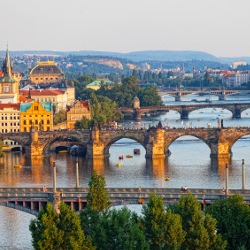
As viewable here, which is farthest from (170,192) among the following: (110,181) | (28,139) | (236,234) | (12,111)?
(12,111)

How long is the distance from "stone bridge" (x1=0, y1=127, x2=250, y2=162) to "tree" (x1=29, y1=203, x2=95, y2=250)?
94.5 ft

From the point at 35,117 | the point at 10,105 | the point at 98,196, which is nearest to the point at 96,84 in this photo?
the point at 10,105

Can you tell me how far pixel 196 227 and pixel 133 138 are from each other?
3068cm

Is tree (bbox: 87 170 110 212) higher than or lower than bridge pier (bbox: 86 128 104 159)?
higher

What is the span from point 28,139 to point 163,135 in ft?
24.9

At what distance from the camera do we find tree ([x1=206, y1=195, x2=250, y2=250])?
3328cm

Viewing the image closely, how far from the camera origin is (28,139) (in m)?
64.2

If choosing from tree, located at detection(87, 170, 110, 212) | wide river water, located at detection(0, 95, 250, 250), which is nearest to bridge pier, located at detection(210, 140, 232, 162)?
wide river water, located at detection(0, 95, 250, 250)

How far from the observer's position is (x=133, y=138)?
63344 mm

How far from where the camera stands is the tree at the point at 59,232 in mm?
31859

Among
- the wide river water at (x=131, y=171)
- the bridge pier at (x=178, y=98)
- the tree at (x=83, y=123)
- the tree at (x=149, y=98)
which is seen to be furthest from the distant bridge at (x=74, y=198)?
the bridge pier at (x=178, y=98)

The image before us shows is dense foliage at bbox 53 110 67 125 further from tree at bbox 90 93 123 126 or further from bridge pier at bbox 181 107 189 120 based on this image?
bridge pier at bbox 181 107 189 120

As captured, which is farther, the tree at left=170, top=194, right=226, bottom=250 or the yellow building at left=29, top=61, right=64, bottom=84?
the yellow building at left=29, top=61, right=64, bottom=84

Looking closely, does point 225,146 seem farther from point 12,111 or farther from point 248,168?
point 12,111
